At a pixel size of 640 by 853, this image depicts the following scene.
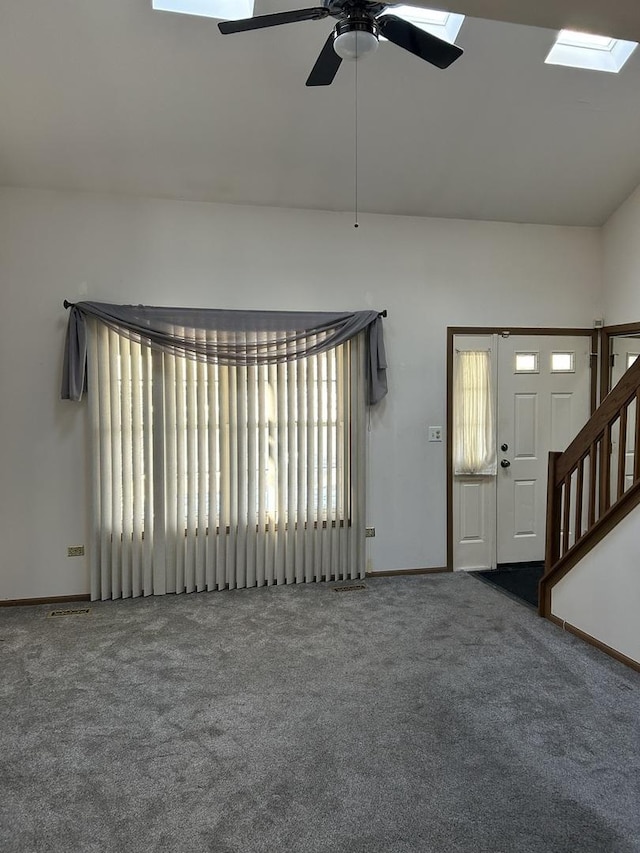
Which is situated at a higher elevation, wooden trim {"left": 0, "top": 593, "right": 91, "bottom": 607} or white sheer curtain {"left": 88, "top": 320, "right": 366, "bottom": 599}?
white sheer curtain {"left": 88, "top": 320, "right": 366, "bottom": 599}

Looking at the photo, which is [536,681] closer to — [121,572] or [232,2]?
[121,572]

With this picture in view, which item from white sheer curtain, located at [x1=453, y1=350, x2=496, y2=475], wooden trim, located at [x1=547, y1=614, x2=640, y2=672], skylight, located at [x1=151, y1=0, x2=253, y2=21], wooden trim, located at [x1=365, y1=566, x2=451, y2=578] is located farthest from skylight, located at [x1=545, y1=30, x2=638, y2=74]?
wooden trim, located at [x1=365, y1=566, x2=451, y2=578]

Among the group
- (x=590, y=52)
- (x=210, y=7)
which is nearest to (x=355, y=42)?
(x=210, y=7)

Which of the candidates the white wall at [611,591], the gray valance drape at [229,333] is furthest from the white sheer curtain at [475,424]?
the white wall at [611,591]

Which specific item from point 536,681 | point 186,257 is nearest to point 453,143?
point 186,257

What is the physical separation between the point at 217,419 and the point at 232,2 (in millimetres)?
2547

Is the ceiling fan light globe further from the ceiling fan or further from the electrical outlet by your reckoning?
the electrical outlet

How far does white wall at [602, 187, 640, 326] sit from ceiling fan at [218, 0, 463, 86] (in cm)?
299

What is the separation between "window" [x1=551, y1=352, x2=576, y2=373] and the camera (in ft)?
16.2

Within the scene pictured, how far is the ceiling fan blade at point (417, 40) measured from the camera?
2.19 metres

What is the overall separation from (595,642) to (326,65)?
11.1ft

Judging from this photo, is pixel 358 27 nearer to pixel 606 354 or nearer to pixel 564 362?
pixel 564 362

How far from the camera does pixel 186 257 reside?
4227mm

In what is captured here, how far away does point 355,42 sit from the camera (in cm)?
212
